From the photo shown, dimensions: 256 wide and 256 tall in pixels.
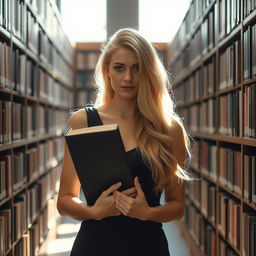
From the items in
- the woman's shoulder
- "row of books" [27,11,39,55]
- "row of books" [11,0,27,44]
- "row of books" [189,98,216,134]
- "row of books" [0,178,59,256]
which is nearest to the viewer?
the woman's shoulder

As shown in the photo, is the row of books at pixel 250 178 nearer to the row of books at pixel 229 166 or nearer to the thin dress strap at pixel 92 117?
the row of books at pixel 229 166

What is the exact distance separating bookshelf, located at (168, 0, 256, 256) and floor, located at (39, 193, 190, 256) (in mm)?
120

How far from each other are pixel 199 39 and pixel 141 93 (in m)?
3.02

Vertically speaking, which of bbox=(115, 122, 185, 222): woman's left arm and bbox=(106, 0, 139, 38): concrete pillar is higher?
bbox=(106, 0, 139, 38): concrete pillar

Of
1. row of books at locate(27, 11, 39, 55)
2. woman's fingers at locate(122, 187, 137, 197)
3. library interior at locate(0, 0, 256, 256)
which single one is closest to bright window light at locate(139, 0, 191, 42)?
library interior at locate(0, 0, 256, 256)

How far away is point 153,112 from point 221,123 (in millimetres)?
1858

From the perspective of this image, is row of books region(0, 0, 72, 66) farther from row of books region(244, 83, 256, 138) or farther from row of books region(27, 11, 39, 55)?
row of books region(244, 83, 256, 138)

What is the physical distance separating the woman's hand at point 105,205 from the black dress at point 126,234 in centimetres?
8

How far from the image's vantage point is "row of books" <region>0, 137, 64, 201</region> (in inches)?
114

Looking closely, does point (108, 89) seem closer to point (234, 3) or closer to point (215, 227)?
point (234, 3)

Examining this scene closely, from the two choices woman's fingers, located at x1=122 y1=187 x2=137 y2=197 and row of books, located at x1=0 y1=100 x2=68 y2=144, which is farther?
row of books, located at x1=0 y1=100 x2=68 y2=144

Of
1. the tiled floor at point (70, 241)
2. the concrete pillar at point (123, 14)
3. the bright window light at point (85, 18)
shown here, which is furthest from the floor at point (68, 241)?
the concrete pillar at point (123, 14)

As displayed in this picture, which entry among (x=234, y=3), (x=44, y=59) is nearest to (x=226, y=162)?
(x=234, y=3)

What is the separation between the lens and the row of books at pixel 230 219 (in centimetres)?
292
